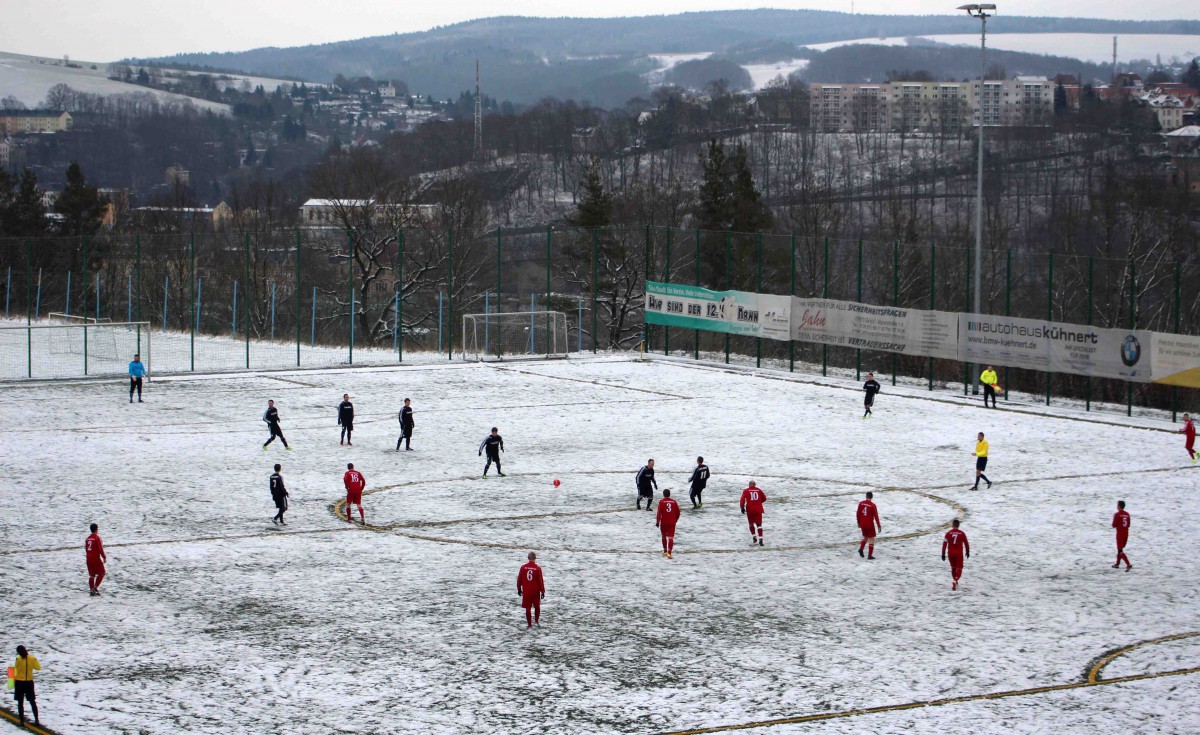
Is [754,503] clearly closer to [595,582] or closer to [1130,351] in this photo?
[595,582]

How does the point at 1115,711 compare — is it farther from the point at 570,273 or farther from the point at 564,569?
the point at 570,273

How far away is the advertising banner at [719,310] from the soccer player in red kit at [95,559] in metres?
33.4

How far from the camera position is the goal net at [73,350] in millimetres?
48719

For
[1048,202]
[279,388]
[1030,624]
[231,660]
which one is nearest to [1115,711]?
[1030,624]

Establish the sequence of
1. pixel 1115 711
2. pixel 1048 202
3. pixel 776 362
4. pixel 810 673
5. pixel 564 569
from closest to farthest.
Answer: pixel 1115 711 < pixel 810 673 < pixel 564 569 < pixel 776 362 < pixel 1048 202

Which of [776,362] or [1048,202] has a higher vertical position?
[1048,202]

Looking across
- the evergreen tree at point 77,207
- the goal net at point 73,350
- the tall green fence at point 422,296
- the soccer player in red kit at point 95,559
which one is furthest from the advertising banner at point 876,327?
the evergreen tree at point 77,207

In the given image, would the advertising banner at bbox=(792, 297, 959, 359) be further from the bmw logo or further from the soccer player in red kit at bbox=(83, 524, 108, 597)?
the soccer player in red kit at bbox=(83, 524, 108, 597)

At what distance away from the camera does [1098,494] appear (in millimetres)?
29812

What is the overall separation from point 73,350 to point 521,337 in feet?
63.5

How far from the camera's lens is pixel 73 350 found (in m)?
55.6

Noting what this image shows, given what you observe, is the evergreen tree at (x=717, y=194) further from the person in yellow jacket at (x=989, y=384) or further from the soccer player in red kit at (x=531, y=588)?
the soccer player in red kit at (x=531, y=588)

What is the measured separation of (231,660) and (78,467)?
14.7m

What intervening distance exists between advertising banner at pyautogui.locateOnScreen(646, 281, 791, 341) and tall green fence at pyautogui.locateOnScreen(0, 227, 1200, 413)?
1.05 meters
